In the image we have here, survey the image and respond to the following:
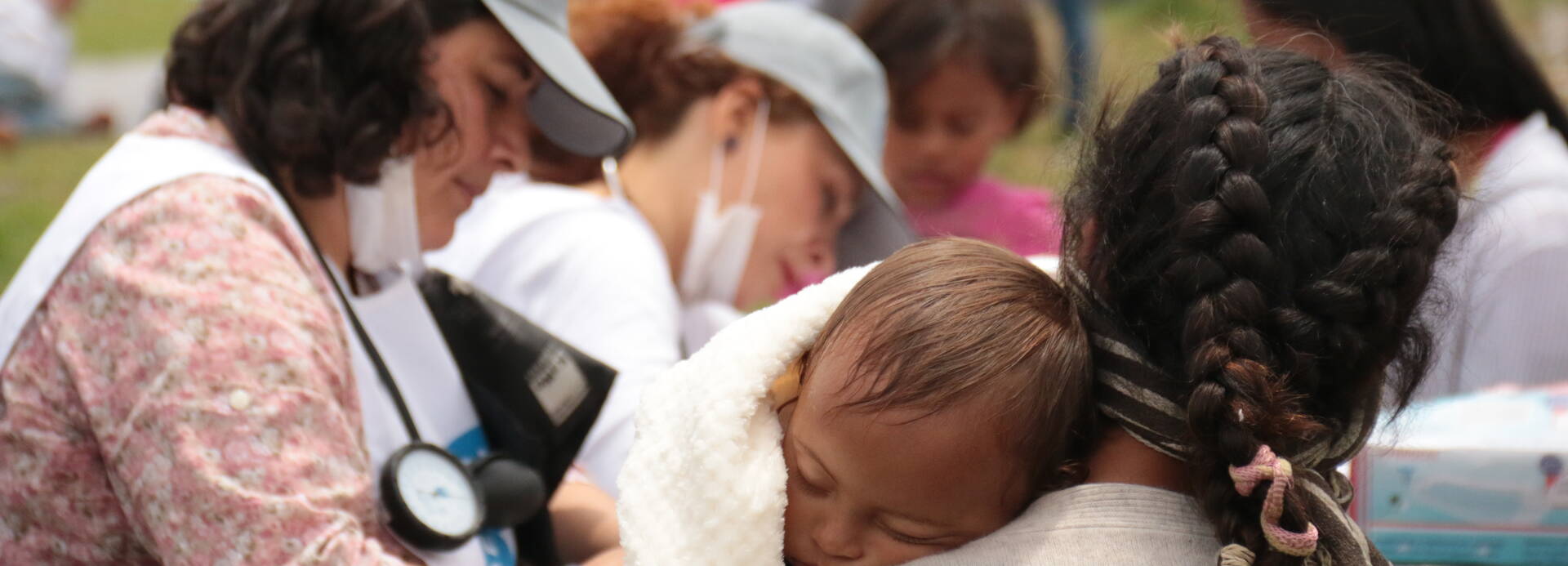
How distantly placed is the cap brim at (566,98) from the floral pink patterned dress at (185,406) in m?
0.54

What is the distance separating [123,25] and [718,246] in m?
9.18

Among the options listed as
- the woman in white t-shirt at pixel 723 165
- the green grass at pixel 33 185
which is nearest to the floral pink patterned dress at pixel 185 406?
the woman in white t-shirt at pixel 723 165

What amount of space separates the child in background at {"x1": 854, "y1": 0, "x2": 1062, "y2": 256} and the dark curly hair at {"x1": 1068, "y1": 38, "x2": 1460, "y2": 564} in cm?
241

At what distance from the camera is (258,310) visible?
1601 mm

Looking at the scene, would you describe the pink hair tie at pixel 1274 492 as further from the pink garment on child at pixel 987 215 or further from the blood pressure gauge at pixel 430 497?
the pink garment on child at pixel 987 215

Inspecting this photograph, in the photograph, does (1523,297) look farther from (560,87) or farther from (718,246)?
(560,87)

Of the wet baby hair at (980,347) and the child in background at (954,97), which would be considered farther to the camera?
the child in background at (954,97)

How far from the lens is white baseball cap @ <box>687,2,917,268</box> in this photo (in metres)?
3.06

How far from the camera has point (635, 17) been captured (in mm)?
3047

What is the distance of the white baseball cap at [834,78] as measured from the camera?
10.0ft

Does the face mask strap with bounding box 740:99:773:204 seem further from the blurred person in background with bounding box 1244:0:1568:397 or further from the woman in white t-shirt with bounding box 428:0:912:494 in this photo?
the blurred person in background with bounding box 1244:0:1568:397

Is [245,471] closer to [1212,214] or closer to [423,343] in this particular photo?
[423,343]

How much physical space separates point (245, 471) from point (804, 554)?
2.14 feet

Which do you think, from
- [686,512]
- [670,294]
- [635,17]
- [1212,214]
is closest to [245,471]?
[686,512]
